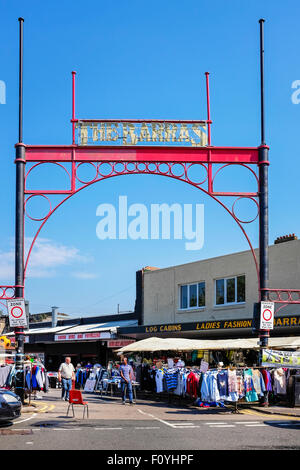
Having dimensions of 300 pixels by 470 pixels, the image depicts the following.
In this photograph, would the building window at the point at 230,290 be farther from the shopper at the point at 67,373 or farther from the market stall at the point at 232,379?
the shopper at the point at 67,373

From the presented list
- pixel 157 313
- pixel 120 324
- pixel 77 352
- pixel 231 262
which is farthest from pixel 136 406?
pixel 77 352

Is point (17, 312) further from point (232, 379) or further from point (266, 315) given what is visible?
point (266, 315)

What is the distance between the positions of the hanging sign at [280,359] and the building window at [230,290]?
9.40 meters

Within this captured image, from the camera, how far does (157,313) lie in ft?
108

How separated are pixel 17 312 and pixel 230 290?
1297 centimetres

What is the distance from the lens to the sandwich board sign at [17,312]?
697 inches

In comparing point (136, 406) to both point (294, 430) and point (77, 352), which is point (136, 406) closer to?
point (294, 430)

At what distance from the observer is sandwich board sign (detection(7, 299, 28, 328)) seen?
1770 cm

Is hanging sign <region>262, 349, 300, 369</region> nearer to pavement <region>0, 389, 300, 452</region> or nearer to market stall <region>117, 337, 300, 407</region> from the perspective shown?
market stall <region>117, 337, 300, 407</region>

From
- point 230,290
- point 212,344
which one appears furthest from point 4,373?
point 230,290

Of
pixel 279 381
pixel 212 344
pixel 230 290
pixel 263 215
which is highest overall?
pixel 263 215

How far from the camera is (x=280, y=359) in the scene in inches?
703

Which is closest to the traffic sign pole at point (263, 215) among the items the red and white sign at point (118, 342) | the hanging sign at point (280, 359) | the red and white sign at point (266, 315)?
the red and white sign at point (266, 315)
